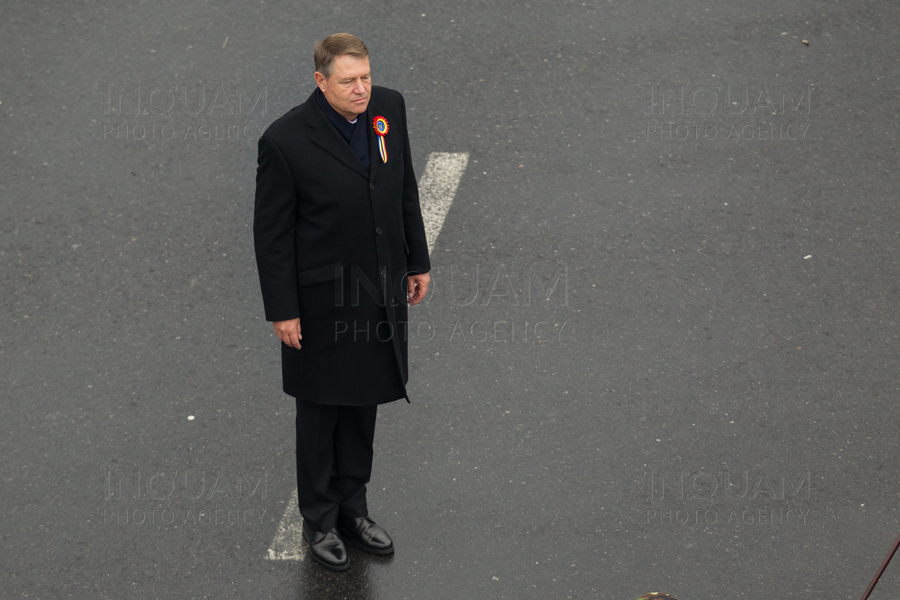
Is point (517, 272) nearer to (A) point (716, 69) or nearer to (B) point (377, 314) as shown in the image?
(B) point (377, 314)

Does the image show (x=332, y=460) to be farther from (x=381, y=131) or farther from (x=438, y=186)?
(x=438, y=186)

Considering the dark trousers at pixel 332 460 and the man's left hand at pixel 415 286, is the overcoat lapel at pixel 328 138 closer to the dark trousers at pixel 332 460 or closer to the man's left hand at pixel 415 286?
the man's left hand at pixel 415 286

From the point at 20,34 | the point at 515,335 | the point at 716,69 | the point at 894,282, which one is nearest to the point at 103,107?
the point at 20,34

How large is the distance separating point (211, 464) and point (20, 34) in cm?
449

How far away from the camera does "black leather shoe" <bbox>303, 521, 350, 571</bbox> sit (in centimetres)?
450

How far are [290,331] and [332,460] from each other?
2.35 feet

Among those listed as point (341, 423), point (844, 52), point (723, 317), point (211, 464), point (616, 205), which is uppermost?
point (844, 52)

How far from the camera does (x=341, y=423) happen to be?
4.43 metres

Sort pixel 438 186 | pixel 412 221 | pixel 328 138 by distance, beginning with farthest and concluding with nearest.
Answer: pixel 438 186 → pixel 412 221 → pixel 328 138

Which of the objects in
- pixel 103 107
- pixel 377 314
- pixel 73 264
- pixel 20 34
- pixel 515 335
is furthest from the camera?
pixel 20 34

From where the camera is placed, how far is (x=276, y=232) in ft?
13.0

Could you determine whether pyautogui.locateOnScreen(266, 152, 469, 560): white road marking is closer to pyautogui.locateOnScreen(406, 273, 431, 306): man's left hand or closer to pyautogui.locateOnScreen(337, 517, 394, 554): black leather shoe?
pyautogui.locateOnScreen(406, 273, 431, 306): man's left hand

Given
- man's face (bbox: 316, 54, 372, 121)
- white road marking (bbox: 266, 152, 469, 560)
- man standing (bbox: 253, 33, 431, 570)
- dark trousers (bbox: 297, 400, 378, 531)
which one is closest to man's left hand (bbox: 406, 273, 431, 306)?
man standing (bbox: 253, 33, 431, 570)

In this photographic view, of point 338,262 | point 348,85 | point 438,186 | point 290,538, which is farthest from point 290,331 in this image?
point 438,186
